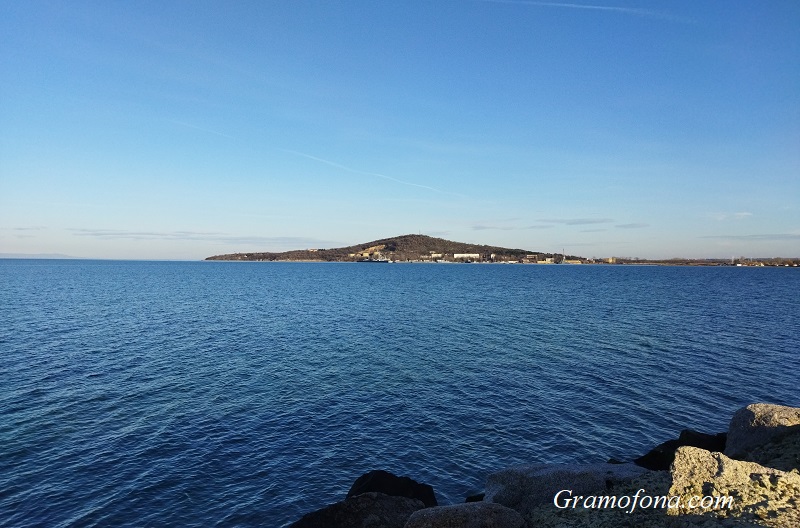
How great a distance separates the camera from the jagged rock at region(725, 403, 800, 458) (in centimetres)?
2064

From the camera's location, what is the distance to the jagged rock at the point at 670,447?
2298cm

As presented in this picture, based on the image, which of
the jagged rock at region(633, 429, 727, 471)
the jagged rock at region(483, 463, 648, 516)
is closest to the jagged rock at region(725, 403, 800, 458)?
the jagged rock at region(633, 429, 727, 471)

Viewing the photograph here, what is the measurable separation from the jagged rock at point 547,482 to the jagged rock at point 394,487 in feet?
10.3

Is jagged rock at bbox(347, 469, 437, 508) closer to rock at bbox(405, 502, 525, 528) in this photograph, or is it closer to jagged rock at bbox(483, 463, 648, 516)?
jagged rock at bbox(483, 463, 648, 516)

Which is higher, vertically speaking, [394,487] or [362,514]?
[362,514]

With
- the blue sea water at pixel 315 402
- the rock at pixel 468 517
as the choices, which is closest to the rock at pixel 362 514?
the rock at pixel 468 517

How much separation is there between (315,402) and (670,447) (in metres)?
26.8

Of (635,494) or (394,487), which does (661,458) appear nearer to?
(635,494)

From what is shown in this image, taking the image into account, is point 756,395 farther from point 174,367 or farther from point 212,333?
point 212,333

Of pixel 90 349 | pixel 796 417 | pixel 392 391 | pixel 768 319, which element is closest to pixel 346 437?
pixel 392 391

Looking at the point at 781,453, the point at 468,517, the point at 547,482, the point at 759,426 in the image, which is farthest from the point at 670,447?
the point at 468,517

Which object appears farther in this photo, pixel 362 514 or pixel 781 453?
pixel 781 453

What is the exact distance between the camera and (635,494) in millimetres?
16047

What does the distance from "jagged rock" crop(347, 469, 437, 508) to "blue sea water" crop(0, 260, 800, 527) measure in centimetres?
363
